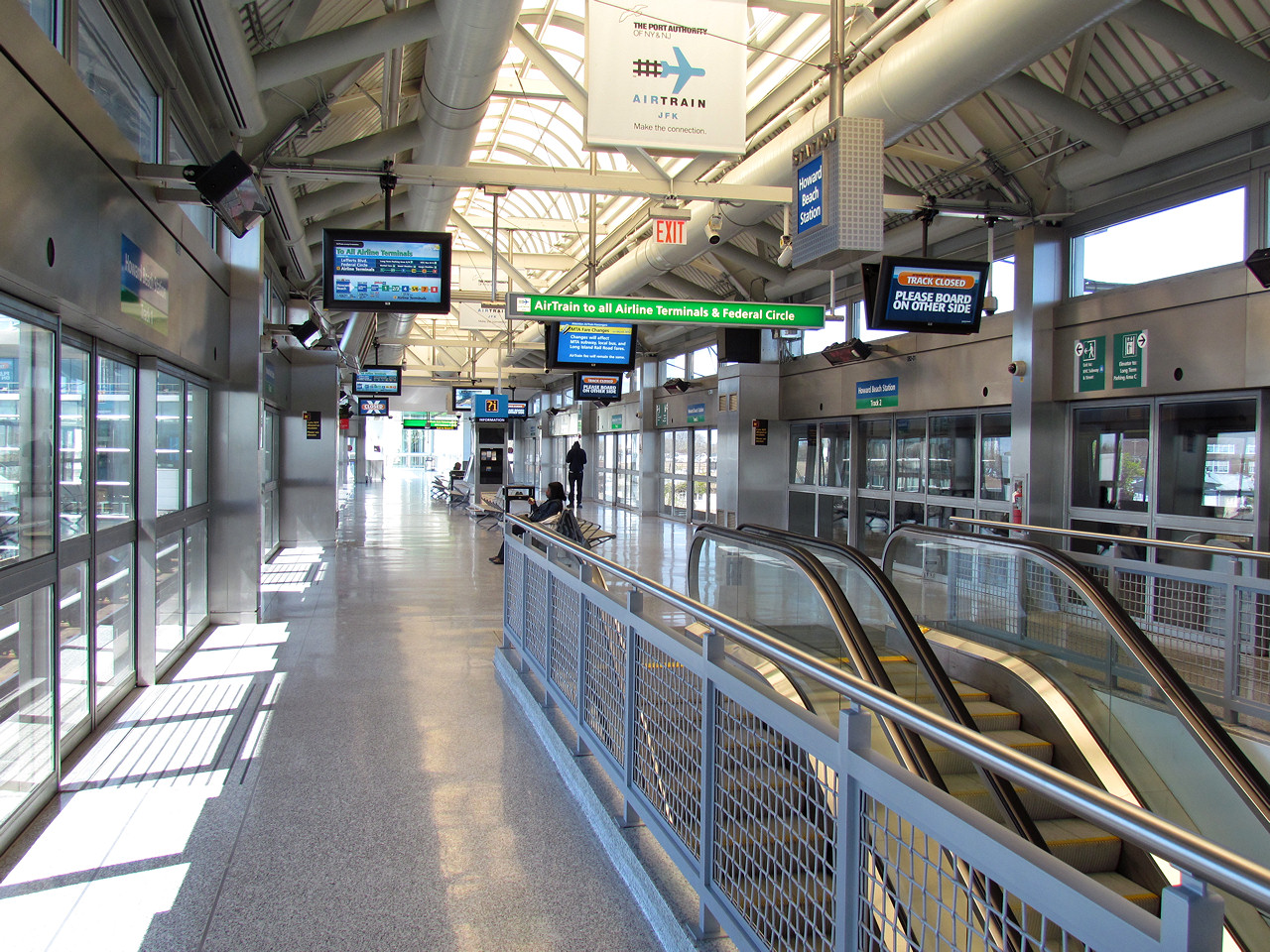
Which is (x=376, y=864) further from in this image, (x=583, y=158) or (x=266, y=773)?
(x=583, y=158)

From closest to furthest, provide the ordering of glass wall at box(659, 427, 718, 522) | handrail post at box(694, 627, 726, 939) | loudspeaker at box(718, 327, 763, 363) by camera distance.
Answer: handrail post at box(694, 627, 726, 939)
loudspeaker at box(718, 327, 763, 363)
glass wall at box(659, 427, 718, 522)

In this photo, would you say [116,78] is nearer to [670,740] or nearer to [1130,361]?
[670,740]

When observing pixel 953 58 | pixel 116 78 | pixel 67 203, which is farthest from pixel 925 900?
pixel 116 78

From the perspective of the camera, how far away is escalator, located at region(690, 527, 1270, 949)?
395cm

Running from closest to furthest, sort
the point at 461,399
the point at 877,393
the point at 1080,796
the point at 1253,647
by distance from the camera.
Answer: the point at 1080,796
the point at 1253,647
the point at 877,393
the point at 461,399

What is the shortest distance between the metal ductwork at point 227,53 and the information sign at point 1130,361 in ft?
24.3

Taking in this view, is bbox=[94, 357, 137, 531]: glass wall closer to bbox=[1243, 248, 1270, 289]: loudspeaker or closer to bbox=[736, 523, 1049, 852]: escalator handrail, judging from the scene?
bbox=[736, 523, 1049, 852]: escalator handrail

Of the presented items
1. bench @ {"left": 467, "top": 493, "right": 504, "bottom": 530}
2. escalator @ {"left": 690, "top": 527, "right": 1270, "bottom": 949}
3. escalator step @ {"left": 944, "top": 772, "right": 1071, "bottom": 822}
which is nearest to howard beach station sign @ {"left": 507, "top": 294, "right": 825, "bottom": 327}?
escalator @ {"left": 690, "top": 527, "right": 1270, "bottom": 949}

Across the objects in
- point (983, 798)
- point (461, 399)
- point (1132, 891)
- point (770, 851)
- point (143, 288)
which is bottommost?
point (1132, 891)

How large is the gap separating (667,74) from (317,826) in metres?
4.62

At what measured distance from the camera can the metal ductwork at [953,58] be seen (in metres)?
4.35

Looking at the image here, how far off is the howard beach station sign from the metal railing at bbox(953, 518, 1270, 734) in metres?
4.48

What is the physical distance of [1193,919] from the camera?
0.98 metres

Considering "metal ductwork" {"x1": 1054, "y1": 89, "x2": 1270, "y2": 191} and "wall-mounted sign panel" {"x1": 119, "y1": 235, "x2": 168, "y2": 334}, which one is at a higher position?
"metal ductwork" {"x1": 1054, "y1": 89, "x2": 1270, "y2": 191}
